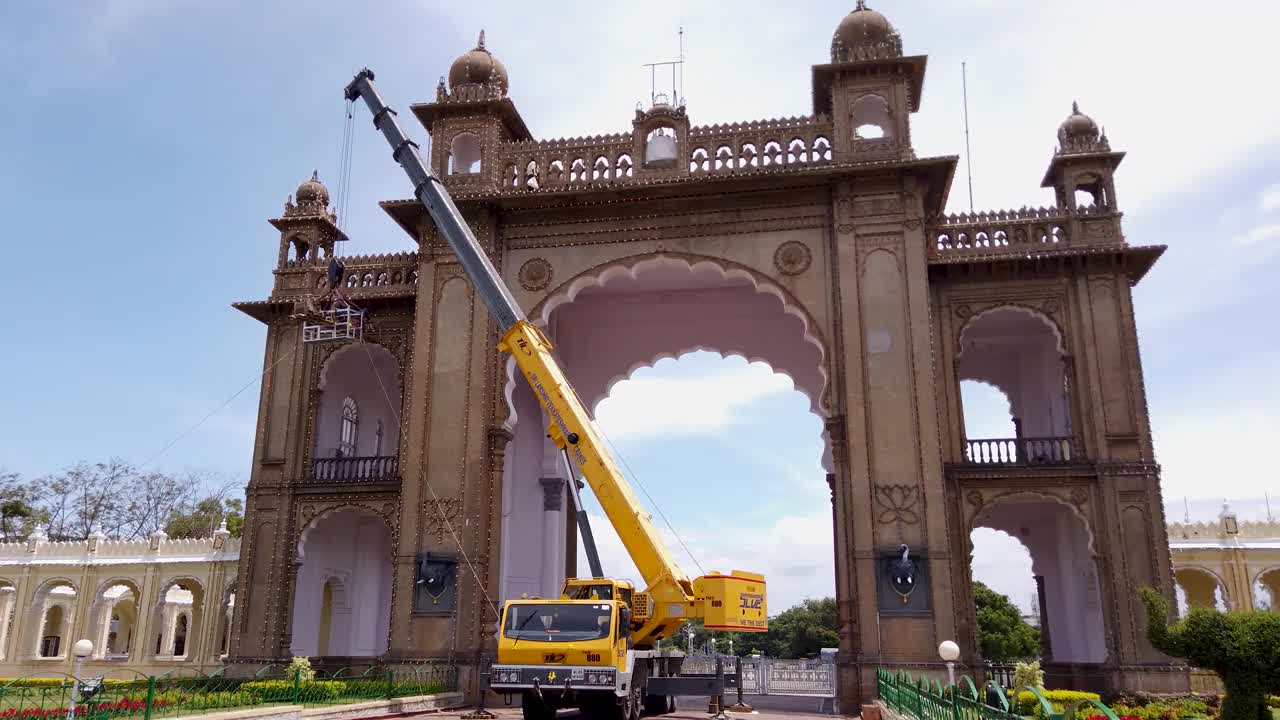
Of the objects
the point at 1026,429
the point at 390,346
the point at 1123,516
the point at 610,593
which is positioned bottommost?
the point at 610,593

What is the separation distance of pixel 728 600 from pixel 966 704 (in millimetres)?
5093

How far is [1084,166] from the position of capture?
20016mm

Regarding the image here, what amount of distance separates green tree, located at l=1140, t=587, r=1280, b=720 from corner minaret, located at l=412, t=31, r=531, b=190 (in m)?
14.9

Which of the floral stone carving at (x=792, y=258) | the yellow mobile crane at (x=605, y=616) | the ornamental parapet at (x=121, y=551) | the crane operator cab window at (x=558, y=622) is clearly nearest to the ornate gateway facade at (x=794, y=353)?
the floral stone carving at (x=792, y=258)

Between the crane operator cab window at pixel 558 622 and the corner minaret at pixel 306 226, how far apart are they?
494 inches

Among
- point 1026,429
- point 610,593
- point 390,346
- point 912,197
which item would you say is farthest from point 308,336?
point 1026,429

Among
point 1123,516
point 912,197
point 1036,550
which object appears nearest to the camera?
point 1123,516

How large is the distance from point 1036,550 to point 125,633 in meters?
38.8

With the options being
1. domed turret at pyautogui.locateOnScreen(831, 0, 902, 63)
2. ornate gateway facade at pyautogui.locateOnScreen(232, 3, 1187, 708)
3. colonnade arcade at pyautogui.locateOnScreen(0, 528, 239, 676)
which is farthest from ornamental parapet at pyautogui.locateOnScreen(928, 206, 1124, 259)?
colonnade arcade at pyautogui.locateOnScreen(0, 528, 239, 676)

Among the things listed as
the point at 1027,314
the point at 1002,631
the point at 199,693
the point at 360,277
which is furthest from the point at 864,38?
the point at 1002,631

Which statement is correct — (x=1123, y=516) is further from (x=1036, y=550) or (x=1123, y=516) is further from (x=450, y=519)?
(x=450, y=519)

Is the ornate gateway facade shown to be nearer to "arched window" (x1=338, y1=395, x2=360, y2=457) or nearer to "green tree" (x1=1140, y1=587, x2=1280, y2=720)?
"arched window" (x1=338, y1=395, x2=360, y2=457)

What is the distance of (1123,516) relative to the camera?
1794cm

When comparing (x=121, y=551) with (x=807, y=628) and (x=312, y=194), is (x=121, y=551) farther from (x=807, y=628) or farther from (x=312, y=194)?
(x=807, y=628)
